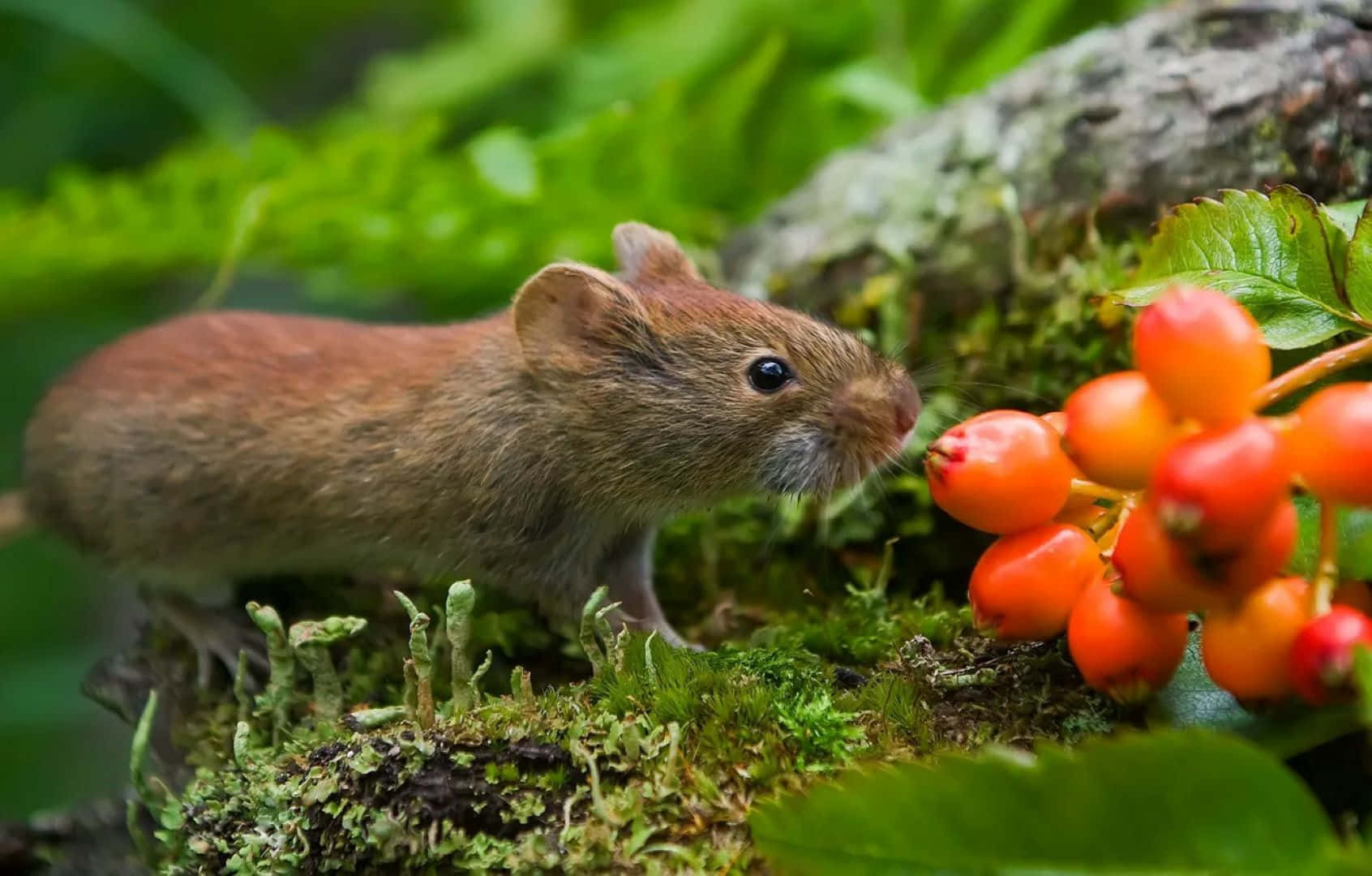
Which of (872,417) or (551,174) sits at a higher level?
(551,174)

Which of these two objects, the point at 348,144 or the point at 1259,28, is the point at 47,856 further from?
the point at 1259,28

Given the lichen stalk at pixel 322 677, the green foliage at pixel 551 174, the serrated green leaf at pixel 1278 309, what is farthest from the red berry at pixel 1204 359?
the green foliage at pixel 551 174

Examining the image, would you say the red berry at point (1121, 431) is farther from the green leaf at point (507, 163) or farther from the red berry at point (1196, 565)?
the green leaf at point (507, 163)

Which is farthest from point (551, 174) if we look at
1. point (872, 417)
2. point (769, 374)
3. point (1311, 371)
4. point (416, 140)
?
point (1311, 371)

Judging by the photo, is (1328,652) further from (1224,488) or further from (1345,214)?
(1345,214)

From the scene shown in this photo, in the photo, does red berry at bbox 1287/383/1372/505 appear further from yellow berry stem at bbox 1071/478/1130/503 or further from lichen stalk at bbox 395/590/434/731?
lichen stalk at bbox 395/590/434/731

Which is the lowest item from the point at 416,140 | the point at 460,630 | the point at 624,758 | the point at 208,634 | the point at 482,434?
the point at 208,634

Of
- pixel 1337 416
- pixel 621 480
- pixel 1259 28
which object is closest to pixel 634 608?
pixel 621 480
